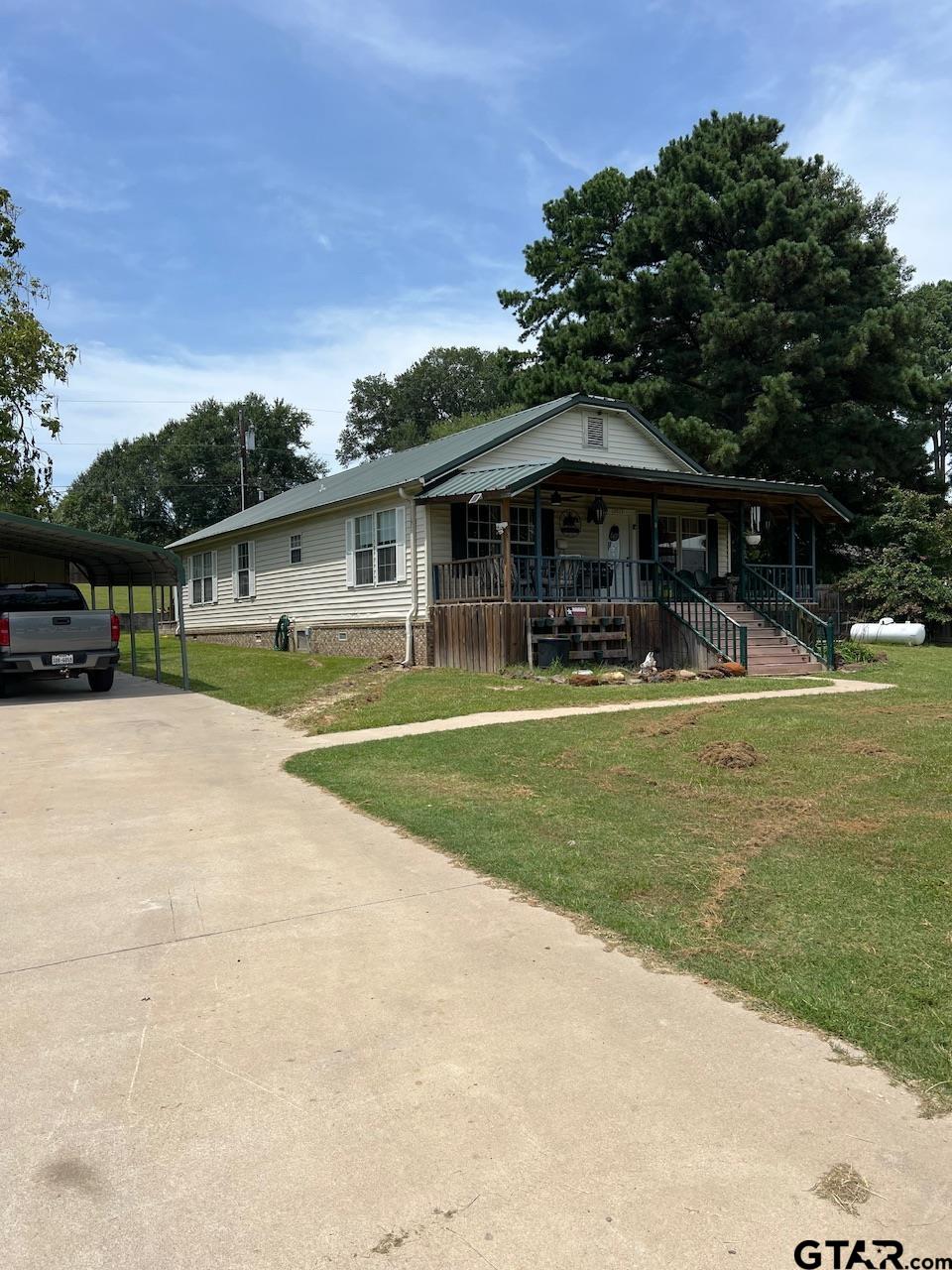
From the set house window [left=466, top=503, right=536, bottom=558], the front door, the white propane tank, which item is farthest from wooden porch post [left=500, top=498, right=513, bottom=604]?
the white propane tank

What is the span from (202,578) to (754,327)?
782 inches

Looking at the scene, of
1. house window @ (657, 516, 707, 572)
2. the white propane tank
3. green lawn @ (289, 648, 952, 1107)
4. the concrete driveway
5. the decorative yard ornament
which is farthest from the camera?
the white propane tank

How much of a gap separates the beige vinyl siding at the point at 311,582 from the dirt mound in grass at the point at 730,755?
10566mm

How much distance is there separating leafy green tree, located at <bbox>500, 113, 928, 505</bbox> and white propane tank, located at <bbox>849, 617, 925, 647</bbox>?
7850mm

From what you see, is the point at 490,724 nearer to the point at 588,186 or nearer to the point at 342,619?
the point at 342,619

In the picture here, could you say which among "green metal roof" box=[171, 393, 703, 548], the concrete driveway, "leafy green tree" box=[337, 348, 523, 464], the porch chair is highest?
"leafy green tree" box=[337, 348, 523, 464]

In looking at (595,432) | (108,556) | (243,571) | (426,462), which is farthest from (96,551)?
(595,432)

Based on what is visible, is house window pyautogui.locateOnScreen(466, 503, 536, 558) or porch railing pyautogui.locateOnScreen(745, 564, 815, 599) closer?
house window pyautogui.locateOnScreen(466, 503, 536, 558)

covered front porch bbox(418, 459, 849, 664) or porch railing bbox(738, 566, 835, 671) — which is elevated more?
covered front porch bbox(418, 459, 849, 664)

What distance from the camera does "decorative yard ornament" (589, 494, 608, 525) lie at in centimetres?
1861

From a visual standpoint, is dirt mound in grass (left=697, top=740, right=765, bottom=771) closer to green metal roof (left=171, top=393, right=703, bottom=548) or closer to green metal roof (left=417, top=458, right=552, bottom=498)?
green metal roof (left=417, top=458, right=552, bottom=498)

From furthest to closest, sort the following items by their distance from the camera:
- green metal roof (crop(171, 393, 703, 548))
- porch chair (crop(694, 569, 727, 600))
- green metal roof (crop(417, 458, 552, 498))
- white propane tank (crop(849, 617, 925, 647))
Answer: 1. white propane tank (crop(849, 617, 925, 647))
2. porch chair (crop(694, 569, 727, 600))
3. green metal roof (crop(171, 393, 703, 548))
4. green metal roof (crop(417, 458, 552, 498))

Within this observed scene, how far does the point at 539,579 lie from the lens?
15992 millimetres
